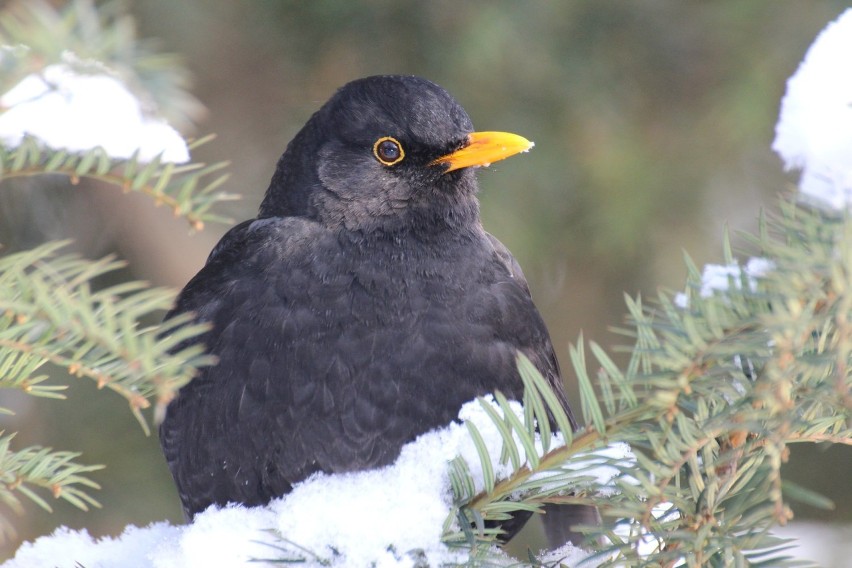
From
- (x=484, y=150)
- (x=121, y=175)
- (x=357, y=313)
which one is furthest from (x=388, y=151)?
(x=121, y=175)

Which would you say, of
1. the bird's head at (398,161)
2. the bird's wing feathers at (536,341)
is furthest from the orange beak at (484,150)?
the bird's wing feathers at (536,341)

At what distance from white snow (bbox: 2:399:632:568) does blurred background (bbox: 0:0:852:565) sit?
6.12 ft

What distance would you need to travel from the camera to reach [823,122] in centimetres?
112

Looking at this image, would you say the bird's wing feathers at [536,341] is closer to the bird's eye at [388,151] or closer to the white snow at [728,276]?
the bird's eye at [388,151]

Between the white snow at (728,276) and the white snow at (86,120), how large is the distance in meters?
0.69

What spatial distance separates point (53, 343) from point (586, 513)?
160 cm

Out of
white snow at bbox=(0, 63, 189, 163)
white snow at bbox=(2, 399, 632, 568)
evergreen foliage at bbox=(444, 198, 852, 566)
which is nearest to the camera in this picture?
evergreen foliage at bbox=(444, 198, 852, 566)

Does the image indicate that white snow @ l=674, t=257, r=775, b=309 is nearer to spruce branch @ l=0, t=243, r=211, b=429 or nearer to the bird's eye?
spruce branch @ l=0, t=243, r=211, b=429

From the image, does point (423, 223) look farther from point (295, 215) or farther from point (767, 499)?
point (767, 499)

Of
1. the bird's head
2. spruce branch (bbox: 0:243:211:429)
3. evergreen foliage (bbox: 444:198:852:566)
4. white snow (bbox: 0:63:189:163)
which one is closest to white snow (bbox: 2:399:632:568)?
evergreen foliage (bbox: 444:198:852:566)

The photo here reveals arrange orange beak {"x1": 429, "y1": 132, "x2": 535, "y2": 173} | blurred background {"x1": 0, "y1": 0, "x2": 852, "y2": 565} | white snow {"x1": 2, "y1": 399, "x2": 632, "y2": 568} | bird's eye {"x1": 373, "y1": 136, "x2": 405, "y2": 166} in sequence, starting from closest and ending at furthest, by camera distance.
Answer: white snow {"x1": 2, "y1": 399, "x2": 632, "y2": 568}, orange beak {"x1": 429, "y1": 132, "x2": 535, "y2": 173}, bird's eye {"x1": 373, "y1": 136, "x2": 405, "y2": 166}, blurred background {"x1": 0, "y1": 0, "x2": 852, "y2": 565}

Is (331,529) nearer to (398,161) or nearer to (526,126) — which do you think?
(398,161)

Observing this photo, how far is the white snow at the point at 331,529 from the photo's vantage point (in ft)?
5.02

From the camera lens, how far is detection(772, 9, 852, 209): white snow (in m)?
1.06
